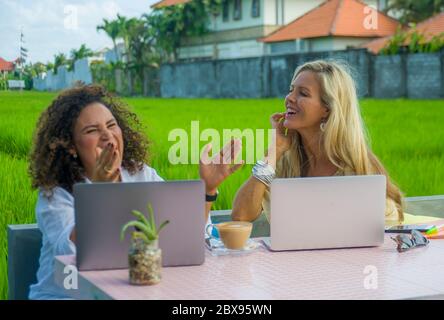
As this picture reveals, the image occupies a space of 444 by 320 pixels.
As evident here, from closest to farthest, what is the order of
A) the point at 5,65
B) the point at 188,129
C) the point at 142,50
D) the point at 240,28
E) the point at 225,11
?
the point at 5,65 < the point at 188,129 < the point at 142,50 < the point at 240,28 < the point at 225,11

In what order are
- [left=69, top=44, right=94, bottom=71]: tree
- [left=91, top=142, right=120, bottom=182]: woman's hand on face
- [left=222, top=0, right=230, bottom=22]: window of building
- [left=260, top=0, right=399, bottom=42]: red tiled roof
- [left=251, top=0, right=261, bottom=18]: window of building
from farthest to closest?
[left=260, top=0, right=399, bottom=42]: red tiled roof → [left=251, top=0, right=261, bottom=18]: window of building → [left=222, top=0, right=230, bottom=22]: window of building → [left=69, top=44, right=94, bottom=71]: tree → [left=91, top=142, right=120, bottom=182]: woman's hand on face

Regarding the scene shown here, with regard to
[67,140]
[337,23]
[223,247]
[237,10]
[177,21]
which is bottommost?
[223,247]

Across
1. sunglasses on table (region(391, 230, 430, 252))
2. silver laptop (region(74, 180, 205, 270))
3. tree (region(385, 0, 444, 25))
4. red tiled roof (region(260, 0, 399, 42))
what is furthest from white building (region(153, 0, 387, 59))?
silver laptop (region(74, 180, 205, 270))

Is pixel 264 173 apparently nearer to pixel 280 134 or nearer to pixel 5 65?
pixel 280 134

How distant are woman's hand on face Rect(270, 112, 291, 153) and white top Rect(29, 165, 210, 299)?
2.18 feet

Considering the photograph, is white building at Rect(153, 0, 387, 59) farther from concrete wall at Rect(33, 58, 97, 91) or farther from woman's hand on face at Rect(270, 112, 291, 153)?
woman's hand on face at Rect(270, 112, 291, 153)

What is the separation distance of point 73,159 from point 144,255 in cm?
58

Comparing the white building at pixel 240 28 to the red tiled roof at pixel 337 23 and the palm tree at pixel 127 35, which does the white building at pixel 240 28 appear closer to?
the red tiled roof at pixel 337 23

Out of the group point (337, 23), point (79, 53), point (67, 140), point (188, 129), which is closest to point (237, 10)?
point (188, 129)

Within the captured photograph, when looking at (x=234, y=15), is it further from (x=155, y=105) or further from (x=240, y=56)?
(x=155, y=105)

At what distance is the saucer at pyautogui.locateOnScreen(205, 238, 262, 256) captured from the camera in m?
1.64

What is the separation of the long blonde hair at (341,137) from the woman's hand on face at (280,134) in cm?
2

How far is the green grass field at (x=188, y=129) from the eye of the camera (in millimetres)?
3346

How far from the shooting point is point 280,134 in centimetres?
223
